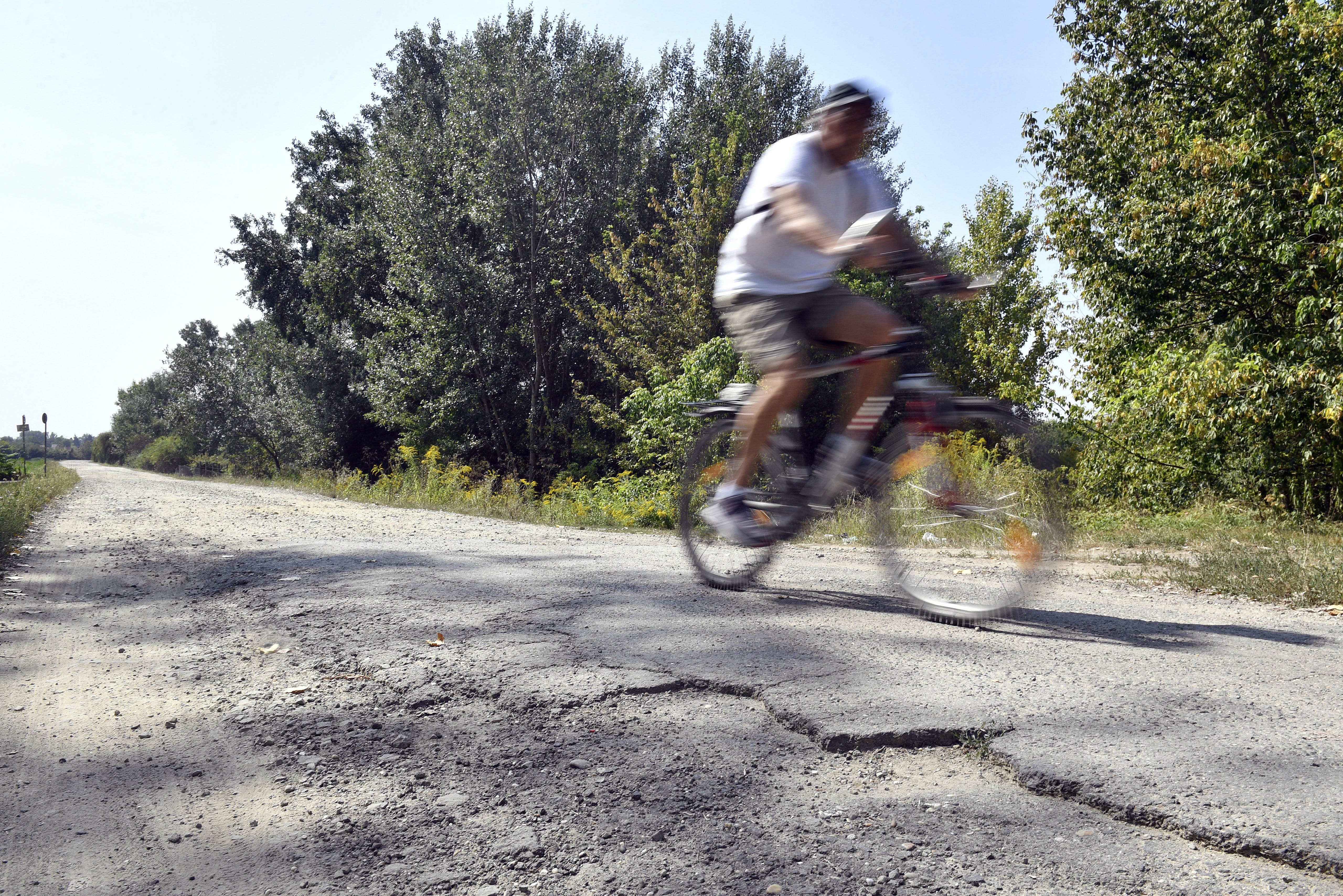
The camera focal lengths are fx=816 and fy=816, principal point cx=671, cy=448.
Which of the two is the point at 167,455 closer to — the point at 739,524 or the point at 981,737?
the point at 739,524

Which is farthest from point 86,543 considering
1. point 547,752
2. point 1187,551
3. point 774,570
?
point 1187,551

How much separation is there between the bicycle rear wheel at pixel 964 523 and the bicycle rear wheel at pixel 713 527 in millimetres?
778

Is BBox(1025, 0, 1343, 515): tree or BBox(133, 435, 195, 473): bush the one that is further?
BBox(133, 435, 195, 473): bush

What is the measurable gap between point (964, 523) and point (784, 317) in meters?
1.22

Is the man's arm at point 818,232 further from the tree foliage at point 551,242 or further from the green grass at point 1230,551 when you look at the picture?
the tree foliage at point 551,242

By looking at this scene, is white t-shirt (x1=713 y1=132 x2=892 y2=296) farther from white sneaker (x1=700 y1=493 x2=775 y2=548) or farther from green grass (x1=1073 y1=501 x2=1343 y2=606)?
green grass (x1=1073 y1=501 x2=1343 y2=606)

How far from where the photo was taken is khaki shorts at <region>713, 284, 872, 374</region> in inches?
142

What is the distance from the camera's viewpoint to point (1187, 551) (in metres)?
6.65

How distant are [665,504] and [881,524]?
25.1 ft

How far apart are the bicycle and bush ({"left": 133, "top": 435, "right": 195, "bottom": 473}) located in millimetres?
76024

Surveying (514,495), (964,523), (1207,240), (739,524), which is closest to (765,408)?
(739,524)

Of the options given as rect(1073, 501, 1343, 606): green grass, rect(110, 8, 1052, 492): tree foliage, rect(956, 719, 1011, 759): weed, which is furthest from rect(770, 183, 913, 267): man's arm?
rect(110, 8, 1052, 492): tree foliage

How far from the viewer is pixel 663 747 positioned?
2.19m

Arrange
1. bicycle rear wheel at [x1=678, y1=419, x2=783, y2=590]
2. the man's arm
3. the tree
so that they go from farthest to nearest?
the tree < bicycle rear wheel at [x1=678, y1=419, x2=783, y2=590] < the man's arm
